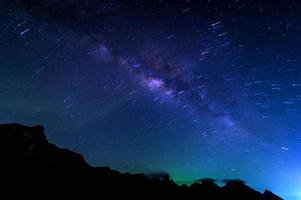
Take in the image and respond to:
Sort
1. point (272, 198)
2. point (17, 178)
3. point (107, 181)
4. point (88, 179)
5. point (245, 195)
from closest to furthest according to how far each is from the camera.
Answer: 1. point (17, 178)
2. point (88, 179)
3. point (107, 181)
4. point (245, 195)
5. point (272, 198)

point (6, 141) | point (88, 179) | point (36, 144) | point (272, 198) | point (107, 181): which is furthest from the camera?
point (272, 198)

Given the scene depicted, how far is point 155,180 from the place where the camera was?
61.1 meters

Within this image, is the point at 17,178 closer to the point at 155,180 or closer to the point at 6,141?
the point at 6,141

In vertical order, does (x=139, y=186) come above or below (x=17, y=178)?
above

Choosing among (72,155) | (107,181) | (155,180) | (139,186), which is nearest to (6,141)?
(72,155)

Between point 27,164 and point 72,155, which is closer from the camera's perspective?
point 27,164

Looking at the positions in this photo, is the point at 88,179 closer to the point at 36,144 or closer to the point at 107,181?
the point at 107,181

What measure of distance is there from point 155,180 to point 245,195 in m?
18.7

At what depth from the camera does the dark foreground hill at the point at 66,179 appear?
39.9m

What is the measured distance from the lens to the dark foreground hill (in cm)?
3994

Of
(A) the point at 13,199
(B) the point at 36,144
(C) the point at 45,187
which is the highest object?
(B) the point at 36,144

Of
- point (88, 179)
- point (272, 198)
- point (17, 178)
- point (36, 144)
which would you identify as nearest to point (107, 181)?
point (88, 179)

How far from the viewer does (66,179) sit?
46531 mm

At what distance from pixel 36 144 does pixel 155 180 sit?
2566 centimetres
